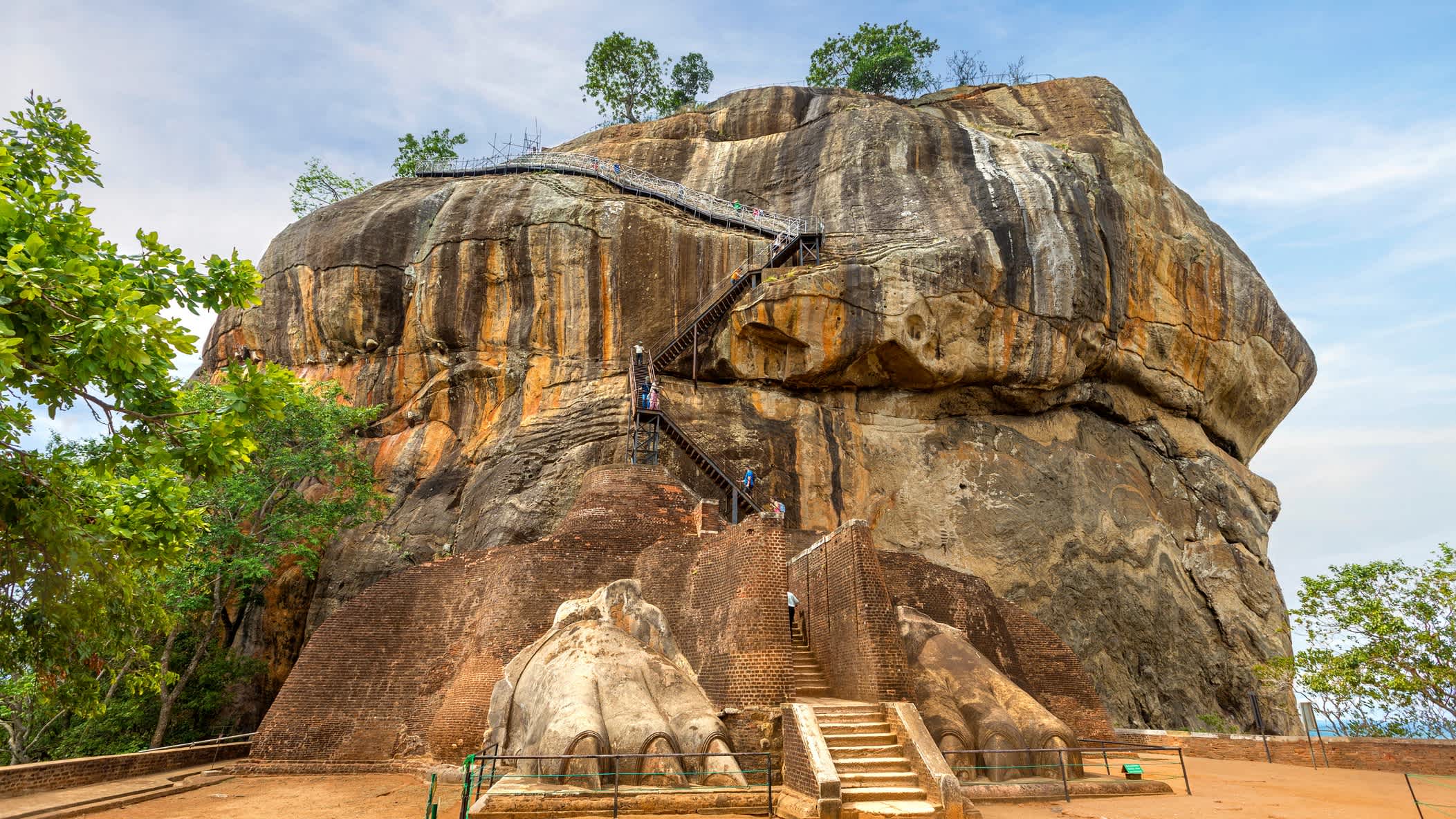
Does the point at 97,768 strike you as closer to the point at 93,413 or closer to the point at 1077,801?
the point at 93,413

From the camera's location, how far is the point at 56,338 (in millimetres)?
6238

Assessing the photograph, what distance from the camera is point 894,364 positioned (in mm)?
24656

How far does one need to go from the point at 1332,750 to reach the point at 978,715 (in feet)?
25.0

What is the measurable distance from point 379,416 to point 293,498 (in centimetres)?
546

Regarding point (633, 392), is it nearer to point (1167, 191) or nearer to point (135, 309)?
point (135, 309)

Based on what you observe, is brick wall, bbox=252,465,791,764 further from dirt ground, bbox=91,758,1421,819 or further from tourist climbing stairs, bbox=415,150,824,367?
tourist climbing stairs, bbox=415,150,824,367

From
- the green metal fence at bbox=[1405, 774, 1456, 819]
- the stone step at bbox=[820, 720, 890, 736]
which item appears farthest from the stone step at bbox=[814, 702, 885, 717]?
the green metal fence at bbox=[1405, 774, 1456, 819]

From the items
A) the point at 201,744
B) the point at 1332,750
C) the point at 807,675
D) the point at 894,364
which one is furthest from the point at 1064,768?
the point at 894,364

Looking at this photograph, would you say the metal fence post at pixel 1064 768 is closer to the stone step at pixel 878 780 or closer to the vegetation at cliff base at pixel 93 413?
the stone step at pixel 878 780

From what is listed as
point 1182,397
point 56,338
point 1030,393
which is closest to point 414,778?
point 56,338

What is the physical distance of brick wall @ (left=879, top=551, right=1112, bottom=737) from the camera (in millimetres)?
14711

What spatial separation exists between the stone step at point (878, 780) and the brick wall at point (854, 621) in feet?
4.41

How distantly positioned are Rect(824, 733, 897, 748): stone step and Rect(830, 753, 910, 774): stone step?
254 mm

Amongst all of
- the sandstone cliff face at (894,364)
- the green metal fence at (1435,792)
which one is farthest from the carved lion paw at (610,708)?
the sandstone cliff face at (894,364)
